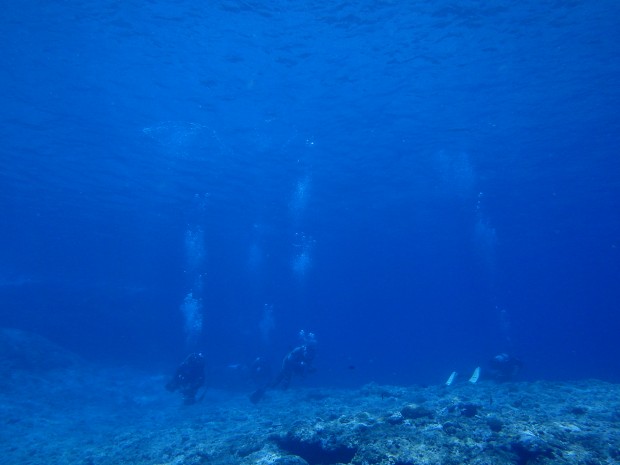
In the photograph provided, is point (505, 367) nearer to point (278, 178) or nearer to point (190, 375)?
point (190, 375)

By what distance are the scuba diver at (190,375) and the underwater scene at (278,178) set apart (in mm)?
79

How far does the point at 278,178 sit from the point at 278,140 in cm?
647

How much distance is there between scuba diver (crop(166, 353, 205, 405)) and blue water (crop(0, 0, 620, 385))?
7751 millimetres

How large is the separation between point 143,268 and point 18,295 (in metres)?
40.6

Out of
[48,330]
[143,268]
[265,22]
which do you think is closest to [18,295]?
[48,330]

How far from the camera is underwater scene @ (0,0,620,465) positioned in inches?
367

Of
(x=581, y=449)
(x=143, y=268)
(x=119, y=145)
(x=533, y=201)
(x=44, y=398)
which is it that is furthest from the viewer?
(x=143, y=268)

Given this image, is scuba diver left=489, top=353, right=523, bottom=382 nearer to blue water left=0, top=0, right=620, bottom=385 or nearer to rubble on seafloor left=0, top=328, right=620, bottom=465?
rubble on seafloor left=0, top=328, right=620, bottom=465

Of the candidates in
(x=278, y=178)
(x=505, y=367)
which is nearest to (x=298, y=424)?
(x=505, y=367)

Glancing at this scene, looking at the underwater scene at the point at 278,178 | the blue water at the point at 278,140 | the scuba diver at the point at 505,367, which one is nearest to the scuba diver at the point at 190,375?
the underwater scene at the point at 278,178

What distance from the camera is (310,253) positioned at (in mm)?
64812

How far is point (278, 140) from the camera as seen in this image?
2253cm

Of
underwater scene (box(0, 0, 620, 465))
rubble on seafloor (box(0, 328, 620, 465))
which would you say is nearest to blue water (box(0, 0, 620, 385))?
underwater scene (box(0, 0, 620, 465))

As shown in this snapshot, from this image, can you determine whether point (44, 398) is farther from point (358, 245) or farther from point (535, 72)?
point (358, 245)
